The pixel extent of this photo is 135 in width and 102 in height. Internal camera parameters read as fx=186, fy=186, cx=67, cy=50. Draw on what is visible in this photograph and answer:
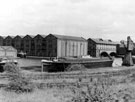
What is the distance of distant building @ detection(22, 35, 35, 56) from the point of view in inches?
→ 3472

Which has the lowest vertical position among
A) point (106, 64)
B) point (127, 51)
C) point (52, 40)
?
point (106, 64)

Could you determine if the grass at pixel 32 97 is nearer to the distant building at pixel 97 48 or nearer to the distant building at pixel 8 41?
the distant building at pixel 97 48

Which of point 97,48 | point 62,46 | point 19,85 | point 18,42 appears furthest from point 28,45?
point 19,85

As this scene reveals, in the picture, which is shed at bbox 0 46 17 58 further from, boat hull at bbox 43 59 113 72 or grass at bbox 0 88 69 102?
grass at bbox 0 88 69 102

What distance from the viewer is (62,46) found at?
7938 centimetres

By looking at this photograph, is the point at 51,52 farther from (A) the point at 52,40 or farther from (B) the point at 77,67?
(B) the point at 77,67

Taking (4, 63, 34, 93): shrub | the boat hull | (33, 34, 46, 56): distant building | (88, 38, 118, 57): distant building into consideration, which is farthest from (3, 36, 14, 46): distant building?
(4, 63, 34, 93): shrub

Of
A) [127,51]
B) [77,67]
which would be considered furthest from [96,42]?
[77,67]

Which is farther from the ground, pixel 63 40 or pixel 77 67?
pixel 63 40

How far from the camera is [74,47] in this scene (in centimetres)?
8031

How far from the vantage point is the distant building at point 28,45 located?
88188 mm

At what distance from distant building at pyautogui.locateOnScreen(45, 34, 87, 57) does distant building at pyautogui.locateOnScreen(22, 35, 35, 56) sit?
10262 mm

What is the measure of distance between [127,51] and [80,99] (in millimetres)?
34050

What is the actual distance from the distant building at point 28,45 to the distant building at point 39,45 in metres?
2.31
